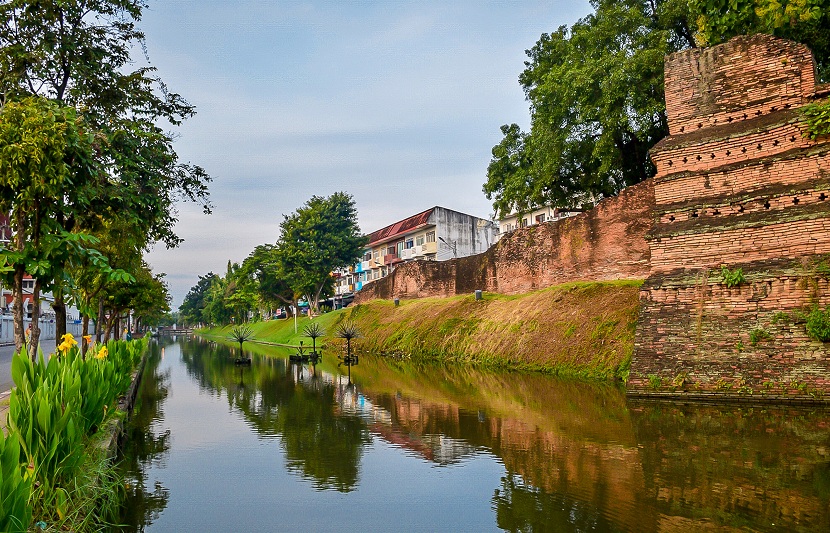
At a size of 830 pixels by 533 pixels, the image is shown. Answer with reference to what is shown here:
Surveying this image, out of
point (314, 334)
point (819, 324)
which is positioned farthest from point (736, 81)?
point (314, 334)

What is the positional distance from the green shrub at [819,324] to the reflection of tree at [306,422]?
26.4 feet

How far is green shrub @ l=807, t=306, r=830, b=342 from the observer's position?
10438 mm

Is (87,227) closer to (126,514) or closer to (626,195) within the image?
(126,514)

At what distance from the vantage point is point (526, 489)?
6.35m

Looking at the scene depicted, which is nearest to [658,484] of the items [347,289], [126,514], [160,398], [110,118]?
[126,514]

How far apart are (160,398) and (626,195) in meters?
15.9

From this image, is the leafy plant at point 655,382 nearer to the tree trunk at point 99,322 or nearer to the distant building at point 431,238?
Result: the tree trunk at point 99,322

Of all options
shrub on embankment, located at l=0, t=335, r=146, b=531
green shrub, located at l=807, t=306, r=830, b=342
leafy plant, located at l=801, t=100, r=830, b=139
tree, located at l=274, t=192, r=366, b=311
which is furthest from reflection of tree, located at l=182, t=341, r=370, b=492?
tree, located at l=274, t=192, r=366, b=311

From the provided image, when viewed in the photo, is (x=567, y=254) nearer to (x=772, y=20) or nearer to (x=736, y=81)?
(x=736, y=81)

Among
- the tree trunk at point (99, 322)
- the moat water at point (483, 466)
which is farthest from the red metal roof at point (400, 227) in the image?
the moat water at point (483, 466)

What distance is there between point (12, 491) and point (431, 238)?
50.2 meters

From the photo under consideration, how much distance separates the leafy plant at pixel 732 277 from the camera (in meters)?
11.8

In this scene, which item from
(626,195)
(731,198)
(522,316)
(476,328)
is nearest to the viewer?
(731,198)

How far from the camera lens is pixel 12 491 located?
114 inches
